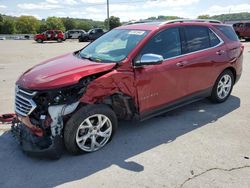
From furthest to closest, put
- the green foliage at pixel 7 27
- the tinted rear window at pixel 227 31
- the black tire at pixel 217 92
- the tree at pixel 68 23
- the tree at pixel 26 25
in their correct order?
the tree at pixel 68 23 < the tree at pixel 26 25 < the green foliage at pixel 7 27 < the tinted rear window at pixel 227 31 < the black tire at pixel 217 92

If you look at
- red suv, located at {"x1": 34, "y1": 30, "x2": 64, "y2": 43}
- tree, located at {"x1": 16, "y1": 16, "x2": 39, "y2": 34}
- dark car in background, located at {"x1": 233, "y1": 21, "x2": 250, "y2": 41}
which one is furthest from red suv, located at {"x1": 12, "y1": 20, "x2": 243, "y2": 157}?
tree, located at {"x1": 16, "y1": 16, "x2": 39, "y2": 34}

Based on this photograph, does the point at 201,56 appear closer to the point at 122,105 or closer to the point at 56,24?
the point at 122,105

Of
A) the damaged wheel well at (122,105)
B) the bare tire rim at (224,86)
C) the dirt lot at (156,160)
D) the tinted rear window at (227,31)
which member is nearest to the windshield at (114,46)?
the damaged wheel well at (122,105)

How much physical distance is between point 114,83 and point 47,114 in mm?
1025

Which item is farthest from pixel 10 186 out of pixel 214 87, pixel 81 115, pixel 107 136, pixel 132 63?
pixel 214 87

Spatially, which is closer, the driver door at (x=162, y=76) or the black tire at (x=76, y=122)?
the black tire at (x=76, y=122)

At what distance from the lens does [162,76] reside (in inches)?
188

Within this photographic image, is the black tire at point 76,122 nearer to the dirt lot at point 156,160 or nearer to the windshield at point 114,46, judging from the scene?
the dirt lot at point 156,160

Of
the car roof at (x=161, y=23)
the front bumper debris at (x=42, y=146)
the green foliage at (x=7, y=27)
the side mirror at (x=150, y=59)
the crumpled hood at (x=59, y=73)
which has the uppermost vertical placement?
the green foliage at (x=7, y=27)

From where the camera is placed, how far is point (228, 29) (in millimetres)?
6324

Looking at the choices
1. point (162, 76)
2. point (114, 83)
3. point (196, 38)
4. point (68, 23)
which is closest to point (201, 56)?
point (196, 38)

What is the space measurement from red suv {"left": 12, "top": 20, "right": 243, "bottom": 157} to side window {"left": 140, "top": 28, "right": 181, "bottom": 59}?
0.02m

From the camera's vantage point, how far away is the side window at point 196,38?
530cm

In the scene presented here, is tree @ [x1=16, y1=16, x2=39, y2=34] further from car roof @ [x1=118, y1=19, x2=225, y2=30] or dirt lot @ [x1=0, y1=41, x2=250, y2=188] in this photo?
dirt lot @ [x1=0, y1=41, x2=250, y2=188]
